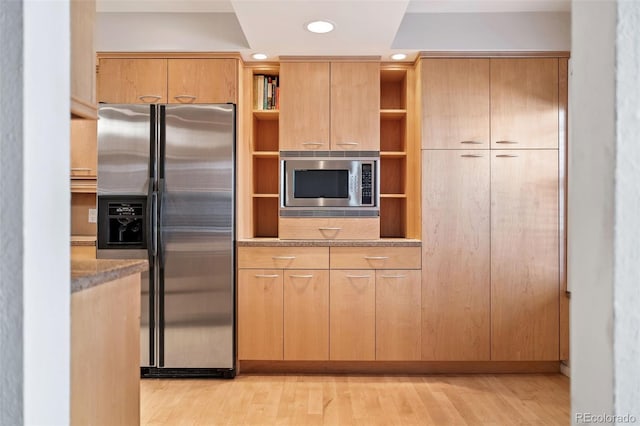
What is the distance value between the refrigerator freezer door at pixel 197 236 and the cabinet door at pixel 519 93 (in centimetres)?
185

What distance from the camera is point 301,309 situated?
324cm

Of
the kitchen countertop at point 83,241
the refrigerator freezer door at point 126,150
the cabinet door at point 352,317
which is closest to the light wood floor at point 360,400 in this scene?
the cabinet door at point 352,317

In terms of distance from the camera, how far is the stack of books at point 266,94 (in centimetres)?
348

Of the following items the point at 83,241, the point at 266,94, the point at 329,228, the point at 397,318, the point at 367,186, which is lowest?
the point at 397,318

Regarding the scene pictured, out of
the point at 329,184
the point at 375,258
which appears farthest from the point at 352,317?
the point at 329,184

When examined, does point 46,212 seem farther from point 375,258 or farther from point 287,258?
point 375,258

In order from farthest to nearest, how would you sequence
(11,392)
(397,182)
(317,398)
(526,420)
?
1. (397,182)
2. (317,398)
3. (526,420)
4. (11,392)

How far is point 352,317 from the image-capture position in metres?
3.24

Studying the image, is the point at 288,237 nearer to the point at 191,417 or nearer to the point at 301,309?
the point at 301,309

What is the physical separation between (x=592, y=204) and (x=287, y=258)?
2529mm

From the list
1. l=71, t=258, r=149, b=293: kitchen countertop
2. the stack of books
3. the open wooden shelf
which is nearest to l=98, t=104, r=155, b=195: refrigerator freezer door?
the stack of books

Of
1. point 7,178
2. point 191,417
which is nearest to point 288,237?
point 191,417

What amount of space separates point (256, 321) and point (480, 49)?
2.43m

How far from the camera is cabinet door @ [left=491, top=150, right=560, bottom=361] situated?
128 inches
